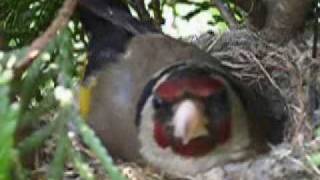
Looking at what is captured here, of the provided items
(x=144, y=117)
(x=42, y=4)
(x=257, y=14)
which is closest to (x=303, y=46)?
(x=257, y=14)

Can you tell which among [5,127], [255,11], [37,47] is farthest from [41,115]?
[255,11]

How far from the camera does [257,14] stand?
9.56ft

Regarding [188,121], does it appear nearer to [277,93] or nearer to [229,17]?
[277,93]

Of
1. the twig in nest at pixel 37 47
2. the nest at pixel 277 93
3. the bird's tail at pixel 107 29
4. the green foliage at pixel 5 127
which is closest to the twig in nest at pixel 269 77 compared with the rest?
the nest at pixel 277 93

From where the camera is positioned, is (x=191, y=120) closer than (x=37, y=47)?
No

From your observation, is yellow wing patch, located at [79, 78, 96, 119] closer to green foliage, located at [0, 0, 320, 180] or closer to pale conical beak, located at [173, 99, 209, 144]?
pale conical beak, located at [173, 99, 209, 144]

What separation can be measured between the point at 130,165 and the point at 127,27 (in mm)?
505

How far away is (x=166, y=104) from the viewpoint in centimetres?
223

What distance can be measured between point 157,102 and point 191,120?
0.67ft

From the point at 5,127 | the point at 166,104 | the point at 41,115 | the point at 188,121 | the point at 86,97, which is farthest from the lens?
the point at 86,97

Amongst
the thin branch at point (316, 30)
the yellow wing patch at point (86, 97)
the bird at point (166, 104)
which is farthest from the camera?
the yellow wing patch at point (86, 97)

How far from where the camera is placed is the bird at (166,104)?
7.27ft

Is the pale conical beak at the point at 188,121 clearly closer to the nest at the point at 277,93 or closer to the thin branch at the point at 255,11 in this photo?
the nest at the point at 277,93

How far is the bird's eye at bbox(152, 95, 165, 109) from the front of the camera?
2.26m
